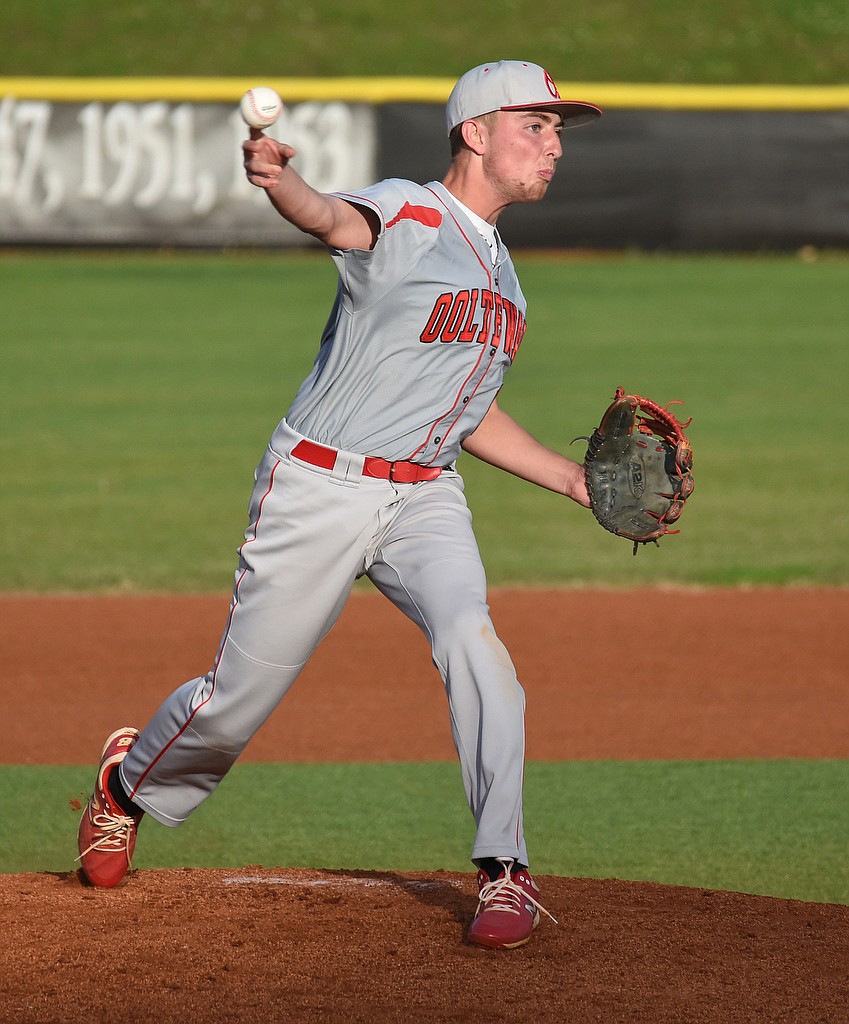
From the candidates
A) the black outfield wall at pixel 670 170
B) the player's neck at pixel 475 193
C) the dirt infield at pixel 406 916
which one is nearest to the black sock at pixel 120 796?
the dirt infield at pixel 406 916

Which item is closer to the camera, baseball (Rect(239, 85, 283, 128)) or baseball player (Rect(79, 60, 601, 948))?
baseball (Rect(239, 85, 283, 128))

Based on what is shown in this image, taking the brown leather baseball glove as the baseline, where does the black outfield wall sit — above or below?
above

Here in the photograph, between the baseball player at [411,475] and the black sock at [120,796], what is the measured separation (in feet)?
0.65

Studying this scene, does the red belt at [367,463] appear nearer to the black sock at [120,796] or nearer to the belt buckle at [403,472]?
the belt buckle at [403,472]

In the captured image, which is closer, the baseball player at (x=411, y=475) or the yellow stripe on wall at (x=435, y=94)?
the baseball player at (x=411, y=475)

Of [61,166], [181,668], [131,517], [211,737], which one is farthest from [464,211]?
[61,166]

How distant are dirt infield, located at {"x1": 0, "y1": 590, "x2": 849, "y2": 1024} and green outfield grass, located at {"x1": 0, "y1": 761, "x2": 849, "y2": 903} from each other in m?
0.21

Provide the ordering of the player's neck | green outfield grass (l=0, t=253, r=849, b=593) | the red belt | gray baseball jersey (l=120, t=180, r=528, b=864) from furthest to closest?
green outfield grass (l=0, t=253, r=849, b=593) < the player's neck < the red belt < gray baseball jersey (l=120, t=180, r=528, b=864)

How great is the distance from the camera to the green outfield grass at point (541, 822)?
470cm

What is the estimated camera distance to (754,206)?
67.2ft

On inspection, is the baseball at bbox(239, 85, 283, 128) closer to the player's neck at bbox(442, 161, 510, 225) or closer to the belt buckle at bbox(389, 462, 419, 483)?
the player's neck at bbox(442, 161, 510, 225)

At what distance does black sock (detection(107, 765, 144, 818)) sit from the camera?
13.6 ft

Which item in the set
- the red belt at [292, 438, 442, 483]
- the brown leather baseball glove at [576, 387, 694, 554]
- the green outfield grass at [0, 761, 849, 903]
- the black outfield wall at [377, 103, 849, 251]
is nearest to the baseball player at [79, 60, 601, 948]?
the red belt at [292, 438, 442, 483]

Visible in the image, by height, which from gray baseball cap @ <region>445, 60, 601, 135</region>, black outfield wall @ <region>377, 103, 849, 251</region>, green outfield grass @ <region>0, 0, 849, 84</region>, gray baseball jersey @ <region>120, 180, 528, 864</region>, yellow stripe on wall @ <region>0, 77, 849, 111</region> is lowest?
gray baseball jersey @ <region>120, 180, 528, 864</region>
